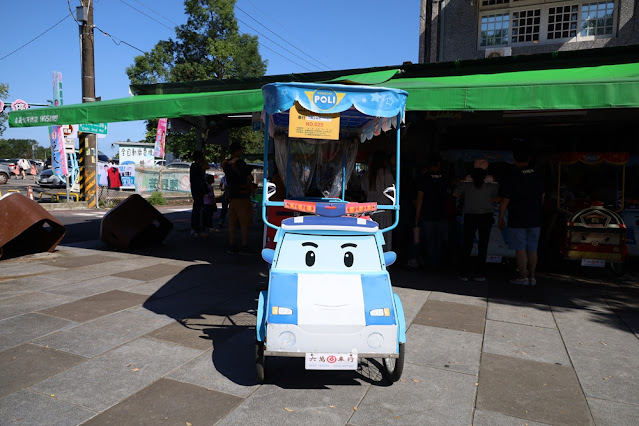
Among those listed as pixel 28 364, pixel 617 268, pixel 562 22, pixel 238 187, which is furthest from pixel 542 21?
pixel 28 364

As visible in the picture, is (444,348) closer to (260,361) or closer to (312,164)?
(260,361)

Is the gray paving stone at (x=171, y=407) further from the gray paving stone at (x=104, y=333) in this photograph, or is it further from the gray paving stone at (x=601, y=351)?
the gray paving stone at (x=601, y=351)

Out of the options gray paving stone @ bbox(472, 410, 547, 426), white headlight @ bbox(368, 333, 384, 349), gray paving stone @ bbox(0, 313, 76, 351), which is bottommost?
gray paving stone @ bbox(472, 410, 547, 426)

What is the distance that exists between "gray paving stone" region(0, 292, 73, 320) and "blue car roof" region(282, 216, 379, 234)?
348 centimetres

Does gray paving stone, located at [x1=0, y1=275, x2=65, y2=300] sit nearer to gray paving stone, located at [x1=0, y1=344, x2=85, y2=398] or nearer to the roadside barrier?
gray paving stone, located at [x1=0, y1=344, x2=85, y2=398]

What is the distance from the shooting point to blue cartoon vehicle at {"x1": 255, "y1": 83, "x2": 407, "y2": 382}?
11.4ft

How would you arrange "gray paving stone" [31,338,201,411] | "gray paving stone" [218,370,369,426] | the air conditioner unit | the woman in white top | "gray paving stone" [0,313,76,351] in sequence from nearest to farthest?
"gray paving stone" [218,370,369,426] → "gray paving stone" [31,338,201,411] → "gray paving stone" [0,313,76,351] → the woman in white top → the air conditioner unit

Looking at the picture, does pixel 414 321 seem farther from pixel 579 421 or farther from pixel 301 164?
pixel 301 164

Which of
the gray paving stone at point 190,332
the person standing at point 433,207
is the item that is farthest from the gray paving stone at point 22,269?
the person standing at point 433,207

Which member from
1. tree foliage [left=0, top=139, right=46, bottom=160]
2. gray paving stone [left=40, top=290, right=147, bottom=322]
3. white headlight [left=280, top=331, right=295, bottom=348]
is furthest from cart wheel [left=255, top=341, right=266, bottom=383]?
tree foliage [left=0, top=139, right=46, bottom=160]

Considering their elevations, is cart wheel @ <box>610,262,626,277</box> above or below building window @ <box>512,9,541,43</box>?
below

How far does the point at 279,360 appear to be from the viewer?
426 cm

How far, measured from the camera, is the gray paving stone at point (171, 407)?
313cm

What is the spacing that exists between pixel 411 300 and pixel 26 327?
15.3 feet
